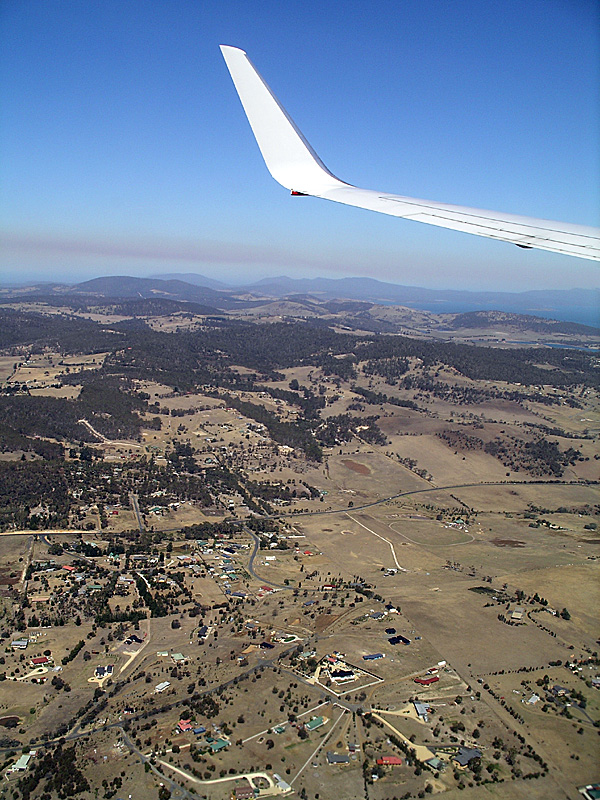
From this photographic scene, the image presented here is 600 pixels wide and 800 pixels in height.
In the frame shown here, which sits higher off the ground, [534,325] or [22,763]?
[534,325]

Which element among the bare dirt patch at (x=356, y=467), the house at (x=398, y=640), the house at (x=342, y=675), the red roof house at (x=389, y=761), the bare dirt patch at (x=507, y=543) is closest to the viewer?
the red roof house at (x=389, y=761)

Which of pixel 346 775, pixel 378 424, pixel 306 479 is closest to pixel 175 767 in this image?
pixel 346 775

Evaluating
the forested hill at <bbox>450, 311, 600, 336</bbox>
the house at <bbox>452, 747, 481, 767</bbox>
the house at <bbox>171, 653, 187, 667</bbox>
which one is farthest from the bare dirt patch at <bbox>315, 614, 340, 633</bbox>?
the forested hill at <bbox>450, 311, 600, 336</bbox>

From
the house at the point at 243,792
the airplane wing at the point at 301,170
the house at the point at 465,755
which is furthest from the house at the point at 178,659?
the airplane wing at the point at 301,170

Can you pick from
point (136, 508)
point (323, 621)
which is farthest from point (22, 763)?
point (136, 508)

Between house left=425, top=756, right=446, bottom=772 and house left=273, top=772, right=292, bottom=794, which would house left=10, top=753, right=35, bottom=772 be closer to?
house left=273, top=772, right=292, bottom=794

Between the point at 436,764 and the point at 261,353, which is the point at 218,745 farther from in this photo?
Result: the point at 261,353

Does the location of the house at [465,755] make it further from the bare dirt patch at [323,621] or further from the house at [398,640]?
the bare dirt patch at [323,621]
